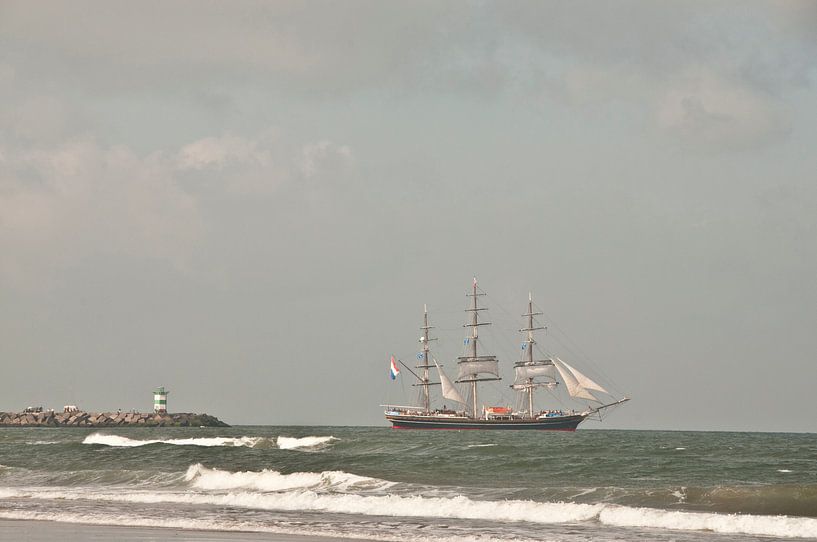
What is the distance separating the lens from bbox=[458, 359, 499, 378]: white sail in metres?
154

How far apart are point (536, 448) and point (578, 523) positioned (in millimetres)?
27597

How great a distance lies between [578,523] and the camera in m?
22.6

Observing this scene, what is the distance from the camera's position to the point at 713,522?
21.6m

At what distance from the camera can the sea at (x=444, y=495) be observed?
21.3 m

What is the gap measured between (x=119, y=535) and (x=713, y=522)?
13100 mm

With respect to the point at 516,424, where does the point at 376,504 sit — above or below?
above

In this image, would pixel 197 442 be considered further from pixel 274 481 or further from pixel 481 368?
pixel 481 368

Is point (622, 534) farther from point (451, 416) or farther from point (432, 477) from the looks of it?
point (451, 416)

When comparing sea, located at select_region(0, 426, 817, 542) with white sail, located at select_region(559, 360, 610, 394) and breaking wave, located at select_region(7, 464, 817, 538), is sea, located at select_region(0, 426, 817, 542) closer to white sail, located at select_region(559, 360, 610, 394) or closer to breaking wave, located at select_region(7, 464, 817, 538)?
breaking wave, located at select_region(7, 464, 817, 538)

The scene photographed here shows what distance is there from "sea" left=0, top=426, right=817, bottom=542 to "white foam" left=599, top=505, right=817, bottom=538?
3cm

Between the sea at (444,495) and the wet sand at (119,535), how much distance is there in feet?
2.50

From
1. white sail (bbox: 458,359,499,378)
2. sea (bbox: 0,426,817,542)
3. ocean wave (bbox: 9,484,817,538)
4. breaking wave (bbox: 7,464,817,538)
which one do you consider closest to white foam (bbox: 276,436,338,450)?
sea (bbox: 0,426,817,542)

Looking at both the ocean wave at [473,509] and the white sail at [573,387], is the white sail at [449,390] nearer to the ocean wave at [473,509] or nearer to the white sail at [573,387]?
the white sail at [573,387]

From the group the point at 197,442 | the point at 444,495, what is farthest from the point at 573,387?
the point at 444,495
